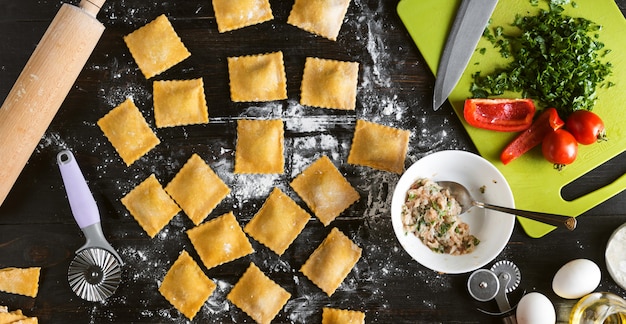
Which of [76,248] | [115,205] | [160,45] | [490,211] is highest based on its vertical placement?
[160,45]

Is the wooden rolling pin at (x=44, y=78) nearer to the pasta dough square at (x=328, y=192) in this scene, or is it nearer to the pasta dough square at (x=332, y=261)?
the pasta dough square at (x=328, y=192)

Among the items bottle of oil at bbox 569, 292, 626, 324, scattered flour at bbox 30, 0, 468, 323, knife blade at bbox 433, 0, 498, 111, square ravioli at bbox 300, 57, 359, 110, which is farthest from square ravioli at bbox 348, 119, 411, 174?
bottle of oil at bbox 569, 292, 626, 324

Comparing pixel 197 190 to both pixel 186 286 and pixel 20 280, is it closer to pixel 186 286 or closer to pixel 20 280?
pixel 186 286

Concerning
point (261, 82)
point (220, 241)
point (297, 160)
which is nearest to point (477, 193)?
point (297, 160)

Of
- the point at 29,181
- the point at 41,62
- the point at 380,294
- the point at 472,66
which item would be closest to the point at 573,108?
the point at 472,66

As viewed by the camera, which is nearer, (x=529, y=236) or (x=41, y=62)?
(x=41, y=62)

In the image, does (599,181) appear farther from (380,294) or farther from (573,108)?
(380,294)
